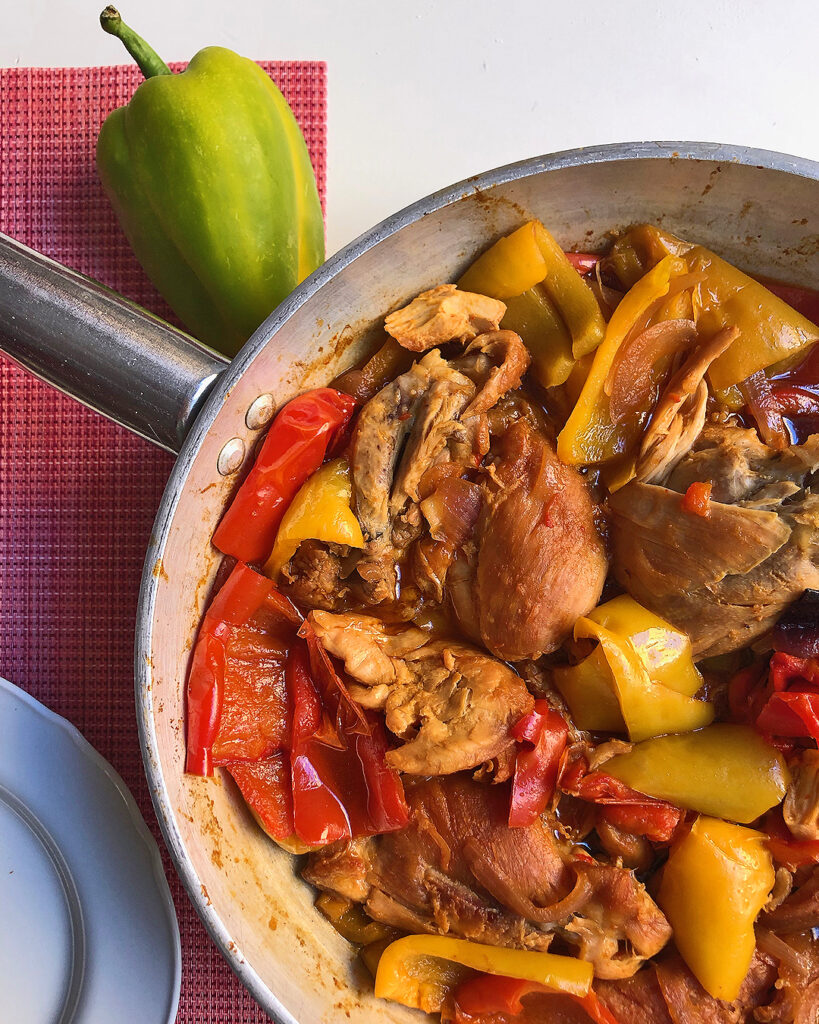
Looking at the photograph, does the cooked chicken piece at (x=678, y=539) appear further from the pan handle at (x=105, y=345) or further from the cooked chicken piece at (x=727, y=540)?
the pan handle at (x=105, y=345)

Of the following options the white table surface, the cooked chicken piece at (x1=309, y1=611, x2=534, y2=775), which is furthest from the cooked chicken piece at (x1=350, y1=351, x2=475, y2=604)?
the white table surface

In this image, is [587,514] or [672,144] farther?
[587,514]

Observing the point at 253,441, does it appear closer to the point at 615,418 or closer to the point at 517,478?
the point at 517,478

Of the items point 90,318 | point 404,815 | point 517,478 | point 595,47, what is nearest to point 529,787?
point 404,815

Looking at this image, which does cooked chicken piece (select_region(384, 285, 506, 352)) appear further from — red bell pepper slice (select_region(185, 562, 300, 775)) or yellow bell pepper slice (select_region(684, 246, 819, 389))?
red bell pepper slice (select_region(185, 562, 300, 775))

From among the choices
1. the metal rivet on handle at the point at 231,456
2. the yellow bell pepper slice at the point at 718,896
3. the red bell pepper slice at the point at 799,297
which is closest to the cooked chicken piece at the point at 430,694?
the metal rivet on handle at the point at 231,456

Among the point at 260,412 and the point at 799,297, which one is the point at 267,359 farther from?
the point at 799,297
